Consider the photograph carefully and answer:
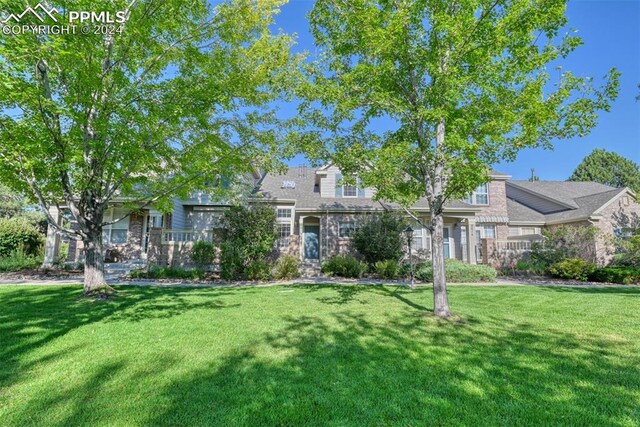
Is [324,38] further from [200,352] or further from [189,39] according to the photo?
[200,352]

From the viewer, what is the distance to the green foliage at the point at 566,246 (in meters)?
15.4

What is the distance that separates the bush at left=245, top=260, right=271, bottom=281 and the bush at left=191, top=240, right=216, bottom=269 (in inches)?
73.9

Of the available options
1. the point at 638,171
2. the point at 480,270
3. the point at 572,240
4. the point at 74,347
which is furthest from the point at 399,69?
the point at 638,171

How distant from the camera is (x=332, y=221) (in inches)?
686

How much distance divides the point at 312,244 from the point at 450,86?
43.1ft

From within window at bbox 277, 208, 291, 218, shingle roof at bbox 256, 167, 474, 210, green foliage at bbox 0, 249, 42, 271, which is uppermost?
shingle roof at bbox 256, 167, 474, 210

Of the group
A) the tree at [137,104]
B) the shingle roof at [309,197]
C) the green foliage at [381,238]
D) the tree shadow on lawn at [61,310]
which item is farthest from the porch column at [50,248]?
the green foliage at [381,238]

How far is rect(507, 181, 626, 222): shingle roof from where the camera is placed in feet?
61.6

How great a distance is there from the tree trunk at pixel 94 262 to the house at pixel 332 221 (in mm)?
5857

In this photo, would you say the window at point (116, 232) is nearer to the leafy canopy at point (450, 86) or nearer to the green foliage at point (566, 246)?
the leafy canopy at point (450, 86)

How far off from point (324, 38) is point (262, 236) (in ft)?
27.5

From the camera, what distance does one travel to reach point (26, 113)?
23.6ft

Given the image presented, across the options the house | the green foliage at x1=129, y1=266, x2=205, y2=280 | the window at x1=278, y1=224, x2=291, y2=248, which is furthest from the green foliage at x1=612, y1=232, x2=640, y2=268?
the green foliage at x1=129, y1=266, x2=205, y2=280

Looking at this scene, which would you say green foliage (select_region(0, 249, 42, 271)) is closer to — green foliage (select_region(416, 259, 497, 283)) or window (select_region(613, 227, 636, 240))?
green foliage (select_region(416, 259, 497, 283))
